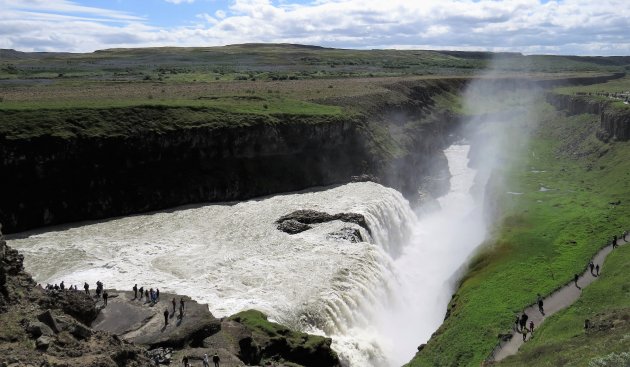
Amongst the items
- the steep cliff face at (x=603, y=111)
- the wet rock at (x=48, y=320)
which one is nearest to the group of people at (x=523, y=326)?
the wet rock at (x=48, y=320)

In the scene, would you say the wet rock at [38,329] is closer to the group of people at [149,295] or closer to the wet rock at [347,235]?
the group of people at [149,295]

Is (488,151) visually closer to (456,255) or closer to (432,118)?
(432,118)

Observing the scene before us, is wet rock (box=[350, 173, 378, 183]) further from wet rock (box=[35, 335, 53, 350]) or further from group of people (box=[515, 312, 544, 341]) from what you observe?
wet rock (box=[35, 335, 53, 350])

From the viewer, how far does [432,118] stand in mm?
137750

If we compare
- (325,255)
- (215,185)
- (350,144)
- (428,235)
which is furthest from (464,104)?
(325,255)

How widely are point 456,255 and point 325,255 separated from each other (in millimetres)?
21055

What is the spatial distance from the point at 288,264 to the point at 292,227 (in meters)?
10.8

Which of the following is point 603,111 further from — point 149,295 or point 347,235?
point 149,295

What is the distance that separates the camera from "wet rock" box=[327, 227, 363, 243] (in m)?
65.1

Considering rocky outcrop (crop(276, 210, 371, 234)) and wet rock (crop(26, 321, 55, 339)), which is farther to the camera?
rocky outcrop (crop(276, 210, 371, 234))

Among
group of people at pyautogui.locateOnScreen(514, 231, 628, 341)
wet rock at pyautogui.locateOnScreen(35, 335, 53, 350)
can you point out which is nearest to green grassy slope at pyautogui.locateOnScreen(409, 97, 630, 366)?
group of people at pyautogui.locateOnScreen(514, 231, 628, 341)

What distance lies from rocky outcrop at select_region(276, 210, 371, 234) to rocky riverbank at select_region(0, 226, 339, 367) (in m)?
23.3

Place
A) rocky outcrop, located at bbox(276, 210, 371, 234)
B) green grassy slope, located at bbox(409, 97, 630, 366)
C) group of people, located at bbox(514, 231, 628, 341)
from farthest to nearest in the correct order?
rocky outcrop, located at bbox(276, 210, 371, 234) → green grassy slope, located at bbox(409, 97, 630, 366) → group of people, located at bbox(514, 231, 628, 341)

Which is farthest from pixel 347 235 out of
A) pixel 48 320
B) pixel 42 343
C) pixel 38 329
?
pixel 42 343
